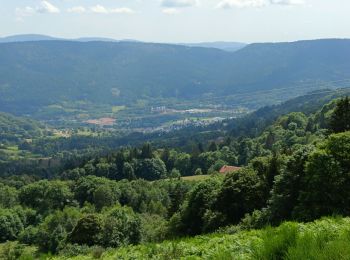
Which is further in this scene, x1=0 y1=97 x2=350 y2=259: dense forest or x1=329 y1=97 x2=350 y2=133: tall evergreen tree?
x1=329 y1=97 x2=350 y2=133: tall evergreen tree

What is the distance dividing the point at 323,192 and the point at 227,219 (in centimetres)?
1285

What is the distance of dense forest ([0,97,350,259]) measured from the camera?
1513 centimetres

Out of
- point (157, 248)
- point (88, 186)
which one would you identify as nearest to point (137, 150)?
point (88, 186)

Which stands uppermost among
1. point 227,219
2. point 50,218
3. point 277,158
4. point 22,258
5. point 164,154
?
point 22,258

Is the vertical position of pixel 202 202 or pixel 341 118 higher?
pixel 341 118

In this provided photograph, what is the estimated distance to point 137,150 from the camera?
142 m

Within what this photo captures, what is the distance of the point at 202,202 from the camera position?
158 ft

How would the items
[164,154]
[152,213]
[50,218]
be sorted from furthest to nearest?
[164,154]
[152,213]
[50,218]

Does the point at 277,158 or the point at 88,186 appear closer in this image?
the point at 277,158

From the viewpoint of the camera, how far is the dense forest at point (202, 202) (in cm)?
1513

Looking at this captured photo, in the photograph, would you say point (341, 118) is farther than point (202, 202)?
Yes

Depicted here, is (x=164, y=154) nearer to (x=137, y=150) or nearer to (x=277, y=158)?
(x=137, y=150)

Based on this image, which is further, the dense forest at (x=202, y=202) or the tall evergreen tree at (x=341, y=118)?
the tall evergreen tree at (x=341, y=118)

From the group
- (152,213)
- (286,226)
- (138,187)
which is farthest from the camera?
(138,187)
